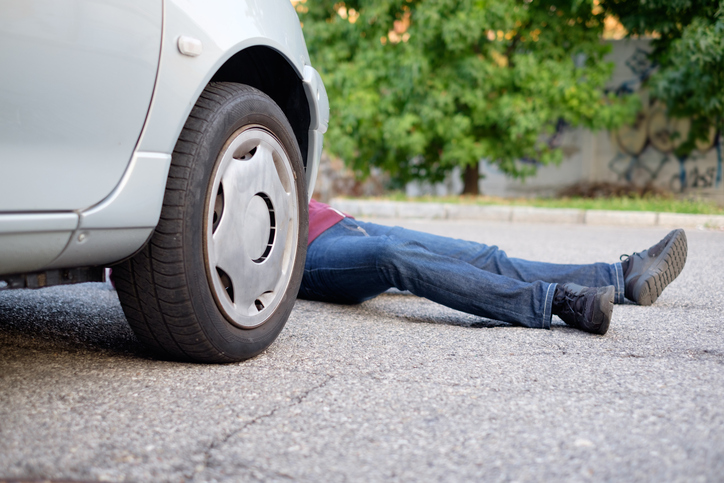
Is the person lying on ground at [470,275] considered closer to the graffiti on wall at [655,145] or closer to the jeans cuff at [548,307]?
the jeans cuff at [548,307]

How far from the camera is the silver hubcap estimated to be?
5.87 feet

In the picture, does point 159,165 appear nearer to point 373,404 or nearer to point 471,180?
point 373,404

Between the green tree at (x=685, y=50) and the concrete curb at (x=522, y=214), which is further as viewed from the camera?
the green tree at (x=685, y=50)

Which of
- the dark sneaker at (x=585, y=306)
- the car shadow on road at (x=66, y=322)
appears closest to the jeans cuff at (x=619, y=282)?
the dark sneaker at (x=585, y=306)

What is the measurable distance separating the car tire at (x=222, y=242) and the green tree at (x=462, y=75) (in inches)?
320

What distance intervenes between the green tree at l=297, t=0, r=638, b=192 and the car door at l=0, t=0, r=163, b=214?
8.55 m

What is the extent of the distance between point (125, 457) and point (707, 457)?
3.76ft

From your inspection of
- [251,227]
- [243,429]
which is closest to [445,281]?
[251,227]

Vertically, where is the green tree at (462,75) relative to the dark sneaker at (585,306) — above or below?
above

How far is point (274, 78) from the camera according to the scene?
90.1 inches

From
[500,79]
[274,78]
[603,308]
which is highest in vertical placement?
[500,79]

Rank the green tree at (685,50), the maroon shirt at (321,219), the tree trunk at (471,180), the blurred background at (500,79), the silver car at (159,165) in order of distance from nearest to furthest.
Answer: the silver car at (159,165)
the maroon shirt at (321,219)
the green tree at (685,50)
the blurred background at (500,79)
the tree trunk at (471,180)

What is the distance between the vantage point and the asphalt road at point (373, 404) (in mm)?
1268

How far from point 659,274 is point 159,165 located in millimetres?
2195
